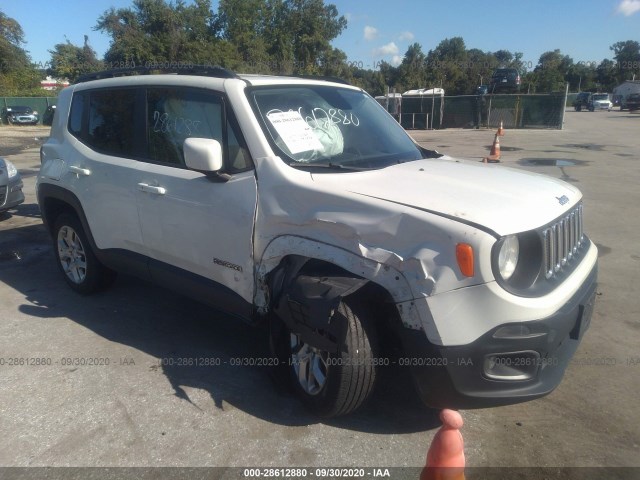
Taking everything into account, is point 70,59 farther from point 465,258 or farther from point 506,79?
point 465,258

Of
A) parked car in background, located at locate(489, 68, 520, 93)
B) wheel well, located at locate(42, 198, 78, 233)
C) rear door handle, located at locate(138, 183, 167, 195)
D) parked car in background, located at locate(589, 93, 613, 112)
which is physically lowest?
parked car in background, located at locate(589, 93, 613, 112)

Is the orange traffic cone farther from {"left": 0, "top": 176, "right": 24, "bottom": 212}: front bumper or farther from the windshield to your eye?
{"left": 0, "top": 176, "right": 24, "bottom": 212}: front bumper

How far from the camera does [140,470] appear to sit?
2748mm

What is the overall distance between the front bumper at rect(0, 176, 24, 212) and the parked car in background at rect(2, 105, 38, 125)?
1218 inches

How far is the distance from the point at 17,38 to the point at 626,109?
183 ft

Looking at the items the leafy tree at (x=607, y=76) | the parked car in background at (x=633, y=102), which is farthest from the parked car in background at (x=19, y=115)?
the leafy tree at (x=607, y=76)

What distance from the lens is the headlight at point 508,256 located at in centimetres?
256

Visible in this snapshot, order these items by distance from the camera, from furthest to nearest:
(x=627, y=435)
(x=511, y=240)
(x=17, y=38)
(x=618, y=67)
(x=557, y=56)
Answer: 1. (x=557, y=56)
2. (x=618, y=67)
3. (x=17, y=38)
4. (x=627, y=435)
5. (x=511, y=240)

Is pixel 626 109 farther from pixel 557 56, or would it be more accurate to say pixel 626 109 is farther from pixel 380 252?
pixel 557 56

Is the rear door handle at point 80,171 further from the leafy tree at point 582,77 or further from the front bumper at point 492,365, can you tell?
the leafy tree at point 582,77

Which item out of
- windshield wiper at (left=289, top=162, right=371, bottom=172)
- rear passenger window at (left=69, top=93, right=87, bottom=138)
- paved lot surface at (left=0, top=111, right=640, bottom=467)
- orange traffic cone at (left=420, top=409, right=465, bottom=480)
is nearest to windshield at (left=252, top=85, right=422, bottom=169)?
windshield wiper at (left=289, top=162, right=371, bottom=172)

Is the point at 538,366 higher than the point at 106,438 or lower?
higher

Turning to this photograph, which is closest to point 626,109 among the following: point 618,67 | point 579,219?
point 618,67

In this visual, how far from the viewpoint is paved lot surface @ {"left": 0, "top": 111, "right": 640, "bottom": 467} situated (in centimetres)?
287
